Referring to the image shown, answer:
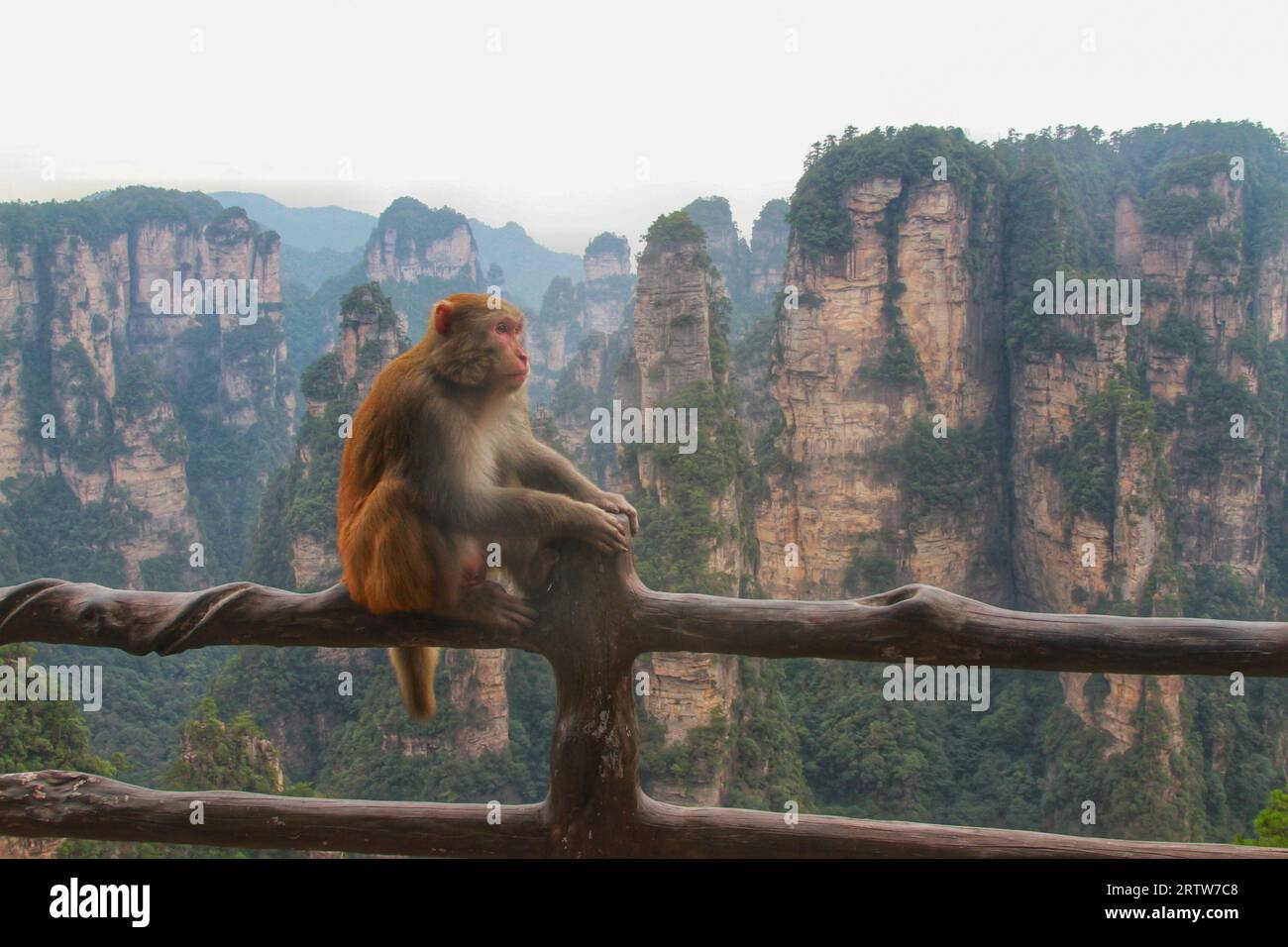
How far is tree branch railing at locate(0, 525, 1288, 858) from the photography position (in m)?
2.57

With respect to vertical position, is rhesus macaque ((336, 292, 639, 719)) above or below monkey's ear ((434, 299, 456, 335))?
below

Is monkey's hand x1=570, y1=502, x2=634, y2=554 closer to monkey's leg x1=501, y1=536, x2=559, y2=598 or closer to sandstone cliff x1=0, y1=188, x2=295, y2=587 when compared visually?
monkey's leg x1=501, y1=536, x2=559, y2=598

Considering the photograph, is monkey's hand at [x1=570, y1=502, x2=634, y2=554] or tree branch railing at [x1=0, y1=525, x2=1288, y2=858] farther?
monkey's hand at [x1=570, y1=502, x2=634, y2=554]

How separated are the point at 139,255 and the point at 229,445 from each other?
512 inches

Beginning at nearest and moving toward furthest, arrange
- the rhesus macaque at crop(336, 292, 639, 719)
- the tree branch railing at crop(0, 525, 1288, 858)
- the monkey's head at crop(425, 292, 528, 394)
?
1. the tree branch railing at crop(0, 525, 1288, 858)
2. the rhesus macaque at crop(336, 292, 639, 719)
3. the monkey's head at crop(425, 292, 528, 394)

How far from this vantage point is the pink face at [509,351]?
330 centimetres

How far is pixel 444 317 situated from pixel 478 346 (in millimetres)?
161

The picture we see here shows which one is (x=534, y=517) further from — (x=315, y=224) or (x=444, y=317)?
(x=315, y=224)

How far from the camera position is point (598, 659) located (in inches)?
108

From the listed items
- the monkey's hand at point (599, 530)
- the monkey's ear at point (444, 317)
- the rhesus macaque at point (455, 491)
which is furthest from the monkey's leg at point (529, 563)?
the monkey's ear at point (444, 317)

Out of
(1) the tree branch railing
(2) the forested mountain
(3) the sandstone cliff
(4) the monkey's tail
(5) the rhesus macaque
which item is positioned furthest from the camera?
(3) the sandstone cliff

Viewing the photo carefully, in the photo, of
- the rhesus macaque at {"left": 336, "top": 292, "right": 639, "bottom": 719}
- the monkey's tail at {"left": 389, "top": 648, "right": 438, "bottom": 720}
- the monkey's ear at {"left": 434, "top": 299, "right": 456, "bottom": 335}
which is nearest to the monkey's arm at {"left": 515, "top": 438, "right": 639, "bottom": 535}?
the rhesus macaque at {"left": 336, "top": 292, "right": 639, "bottom": 719}

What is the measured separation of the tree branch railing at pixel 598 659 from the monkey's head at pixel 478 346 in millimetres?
774

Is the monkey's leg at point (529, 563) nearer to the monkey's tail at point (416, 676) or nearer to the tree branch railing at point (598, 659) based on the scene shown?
the tree branch railing at point (598, 659)
